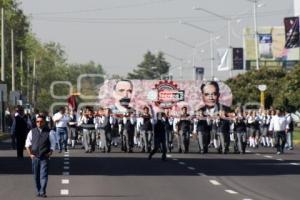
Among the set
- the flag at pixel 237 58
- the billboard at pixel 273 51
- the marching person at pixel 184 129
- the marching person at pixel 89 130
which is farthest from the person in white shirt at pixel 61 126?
the billboard at pixel 273 51

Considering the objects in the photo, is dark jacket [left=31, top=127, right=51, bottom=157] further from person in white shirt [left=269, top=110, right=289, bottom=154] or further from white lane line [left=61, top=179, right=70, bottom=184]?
person in white shirt [left=269, top=110, right=289, bottom=154]

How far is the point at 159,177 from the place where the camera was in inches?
1110

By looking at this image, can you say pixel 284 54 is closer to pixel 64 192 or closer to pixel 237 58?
pixel 237 58

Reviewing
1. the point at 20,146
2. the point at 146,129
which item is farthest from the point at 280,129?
the point at 20,146

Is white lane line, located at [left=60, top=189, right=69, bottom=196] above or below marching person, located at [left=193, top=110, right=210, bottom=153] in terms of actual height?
below

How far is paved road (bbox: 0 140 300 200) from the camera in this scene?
23047 mm

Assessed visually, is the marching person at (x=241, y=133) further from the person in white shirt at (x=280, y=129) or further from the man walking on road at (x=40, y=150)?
the man walking on road at (x=40, y=150)

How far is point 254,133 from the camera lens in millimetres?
49625

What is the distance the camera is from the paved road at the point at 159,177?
75.6 feet

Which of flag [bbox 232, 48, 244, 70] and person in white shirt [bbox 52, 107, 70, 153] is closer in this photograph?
person in white shirt [bbox 52, 107, 70, 153]

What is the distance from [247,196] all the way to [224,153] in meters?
20.4

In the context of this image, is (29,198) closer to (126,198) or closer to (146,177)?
(126,198)

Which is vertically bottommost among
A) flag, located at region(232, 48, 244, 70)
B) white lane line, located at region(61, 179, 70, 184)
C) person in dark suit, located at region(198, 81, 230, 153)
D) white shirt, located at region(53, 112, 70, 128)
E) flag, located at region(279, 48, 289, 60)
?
white lane line, located at region(61, 179, 70, 184)

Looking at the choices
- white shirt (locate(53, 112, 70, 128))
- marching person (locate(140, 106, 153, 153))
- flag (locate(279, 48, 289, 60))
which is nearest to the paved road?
marching person (locate(140, 106, 153, 153))
